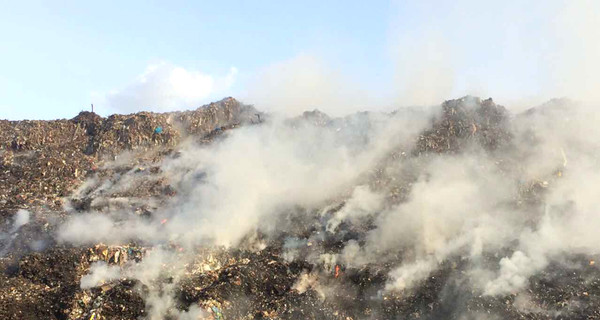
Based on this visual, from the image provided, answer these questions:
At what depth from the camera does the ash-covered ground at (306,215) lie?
12898 mm

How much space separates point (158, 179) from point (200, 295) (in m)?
7.54

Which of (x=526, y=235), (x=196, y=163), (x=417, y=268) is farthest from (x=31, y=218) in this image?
(x=526, y=235)

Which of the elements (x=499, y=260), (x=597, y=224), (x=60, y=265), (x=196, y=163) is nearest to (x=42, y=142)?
(x=196, y=163)

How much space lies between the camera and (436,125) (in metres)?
20.6

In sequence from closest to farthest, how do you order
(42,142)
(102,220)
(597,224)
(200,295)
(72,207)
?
(200,295) → (597,224) → (102,220) → (72,207) → (42,142)

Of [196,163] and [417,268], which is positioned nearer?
[417,268]

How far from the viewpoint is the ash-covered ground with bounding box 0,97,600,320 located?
12.9 meters

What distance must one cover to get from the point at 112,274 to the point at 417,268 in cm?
849

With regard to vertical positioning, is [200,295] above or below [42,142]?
below

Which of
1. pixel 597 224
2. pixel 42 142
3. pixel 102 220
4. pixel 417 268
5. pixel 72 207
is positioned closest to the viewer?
pixel 417 268

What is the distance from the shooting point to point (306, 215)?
17.1 meters

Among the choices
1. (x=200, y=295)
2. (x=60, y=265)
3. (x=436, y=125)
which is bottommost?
(x=200, y=295)

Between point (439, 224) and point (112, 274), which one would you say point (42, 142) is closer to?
point (112, 274)

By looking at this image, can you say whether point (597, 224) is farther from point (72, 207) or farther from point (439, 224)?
point (72, 207)
